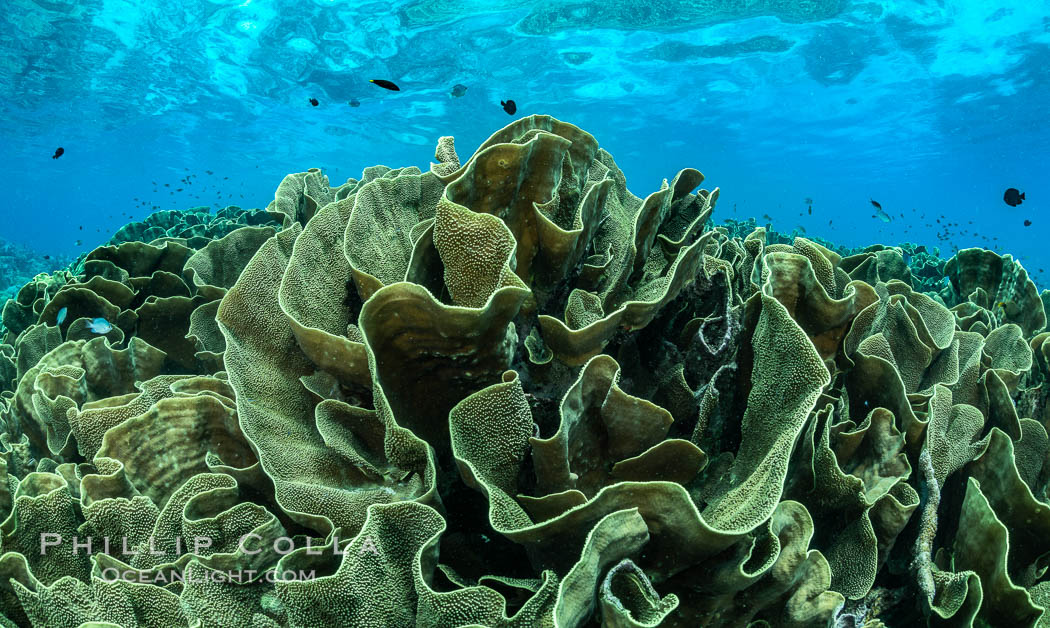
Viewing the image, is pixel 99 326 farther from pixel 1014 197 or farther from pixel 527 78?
pixel 527 78

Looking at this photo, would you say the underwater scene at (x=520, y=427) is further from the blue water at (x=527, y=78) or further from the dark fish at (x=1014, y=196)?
the blue water at (x=527, y=78)

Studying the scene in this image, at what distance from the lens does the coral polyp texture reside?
4.31 feet

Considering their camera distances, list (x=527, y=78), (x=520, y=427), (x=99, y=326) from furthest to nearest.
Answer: (x=527, y=78) < (x=99, y=326) < (x=520, y=427)

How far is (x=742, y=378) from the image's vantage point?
1.76m

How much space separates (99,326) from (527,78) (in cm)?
3623

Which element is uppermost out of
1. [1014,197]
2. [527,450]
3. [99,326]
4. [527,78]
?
[527,450]

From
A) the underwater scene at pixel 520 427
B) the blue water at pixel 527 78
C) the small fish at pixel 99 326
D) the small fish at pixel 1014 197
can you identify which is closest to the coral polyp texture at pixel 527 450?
the underwater scene at pixel 520 427

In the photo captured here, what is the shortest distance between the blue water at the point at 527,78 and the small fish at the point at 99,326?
20027 mm

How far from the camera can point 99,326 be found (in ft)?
9.27

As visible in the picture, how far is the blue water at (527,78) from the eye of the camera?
25.5m

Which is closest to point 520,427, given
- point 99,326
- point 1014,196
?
point 99,326

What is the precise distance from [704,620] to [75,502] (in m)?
2.01

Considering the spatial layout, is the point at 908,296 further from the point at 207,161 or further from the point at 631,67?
the point at 207,161

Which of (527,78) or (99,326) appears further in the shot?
(527,78)
